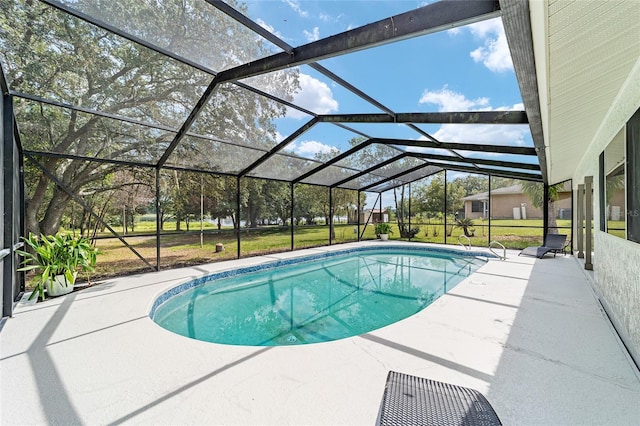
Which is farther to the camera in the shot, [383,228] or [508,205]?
[383,228]

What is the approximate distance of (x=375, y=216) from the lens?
50.8ft

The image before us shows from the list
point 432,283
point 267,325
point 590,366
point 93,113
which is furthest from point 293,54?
point 432,283

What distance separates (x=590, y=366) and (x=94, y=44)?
21.2 ft

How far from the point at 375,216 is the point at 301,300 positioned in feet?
33.3

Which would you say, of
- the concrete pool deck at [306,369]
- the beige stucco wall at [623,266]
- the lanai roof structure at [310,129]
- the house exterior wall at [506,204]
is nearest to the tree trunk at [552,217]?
the house exterior wall at [506,204]

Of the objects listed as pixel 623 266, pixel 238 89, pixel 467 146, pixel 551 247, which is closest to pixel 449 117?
pixel 467 146

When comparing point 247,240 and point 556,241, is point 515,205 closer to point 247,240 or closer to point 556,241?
point 556,241

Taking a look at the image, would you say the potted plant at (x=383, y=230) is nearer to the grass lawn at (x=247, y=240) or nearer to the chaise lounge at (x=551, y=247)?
the grass lawn at (x=247, y=240)

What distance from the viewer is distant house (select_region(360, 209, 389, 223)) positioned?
14930 millimetres

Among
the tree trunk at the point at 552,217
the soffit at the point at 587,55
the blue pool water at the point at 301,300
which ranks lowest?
the blue pool water at the point at 301,300

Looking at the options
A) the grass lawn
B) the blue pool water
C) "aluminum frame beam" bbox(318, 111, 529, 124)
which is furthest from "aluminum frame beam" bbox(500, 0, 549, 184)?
the grass lawn

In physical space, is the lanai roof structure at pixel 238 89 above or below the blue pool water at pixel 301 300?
above

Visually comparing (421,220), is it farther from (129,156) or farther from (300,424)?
(300,424)

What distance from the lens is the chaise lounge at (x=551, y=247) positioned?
846cm
